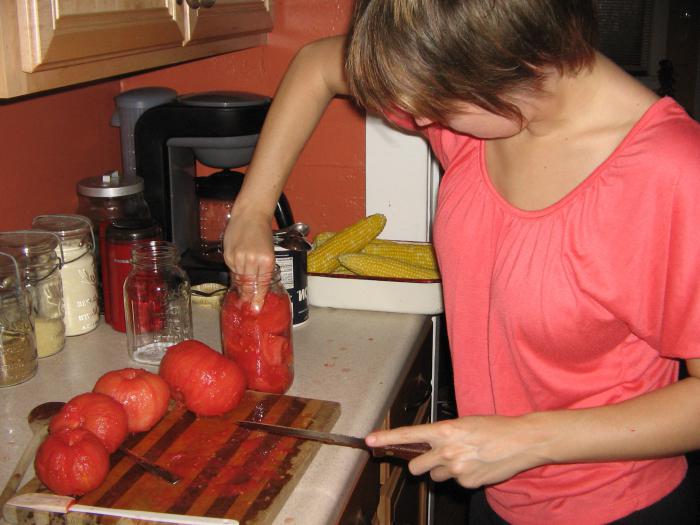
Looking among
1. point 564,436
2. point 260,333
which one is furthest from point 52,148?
point 564,436

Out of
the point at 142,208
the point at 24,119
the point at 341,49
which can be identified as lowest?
the point at 142,208

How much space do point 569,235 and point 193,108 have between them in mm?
813

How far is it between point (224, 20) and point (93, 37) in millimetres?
473

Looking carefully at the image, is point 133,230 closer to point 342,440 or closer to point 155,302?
point 155,302

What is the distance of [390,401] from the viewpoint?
1143mm

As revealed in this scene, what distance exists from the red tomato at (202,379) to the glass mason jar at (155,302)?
19 centimetres

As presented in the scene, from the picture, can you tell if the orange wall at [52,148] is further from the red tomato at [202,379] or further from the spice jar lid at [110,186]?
the red tomato at [202,379]

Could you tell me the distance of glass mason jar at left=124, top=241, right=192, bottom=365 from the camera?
123cm

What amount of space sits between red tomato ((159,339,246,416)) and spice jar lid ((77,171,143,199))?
0.39 m

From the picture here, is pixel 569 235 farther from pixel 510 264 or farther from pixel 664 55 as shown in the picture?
pixel 664 55

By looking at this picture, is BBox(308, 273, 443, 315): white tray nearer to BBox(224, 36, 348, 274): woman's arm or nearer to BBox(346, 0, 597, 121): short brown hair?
BBox(224, 36, 348, 274): woman's arm

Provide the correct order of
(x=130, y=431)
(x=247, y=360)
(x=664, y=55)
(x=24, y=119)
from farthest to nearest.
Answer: (x=664, y=55) → (x=24, y=119) → (x=247, y=360) → (x=130, y=431)

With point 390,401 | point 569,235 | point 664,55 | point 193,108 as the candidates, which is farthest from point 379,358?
point 664,55

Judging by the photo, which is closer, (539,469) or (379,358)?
(539,469)
